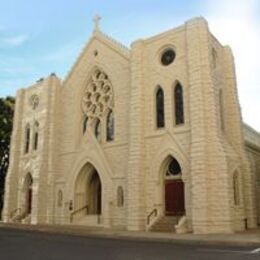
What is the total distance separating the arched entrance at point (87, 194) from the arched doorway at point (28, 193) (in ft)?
16.2

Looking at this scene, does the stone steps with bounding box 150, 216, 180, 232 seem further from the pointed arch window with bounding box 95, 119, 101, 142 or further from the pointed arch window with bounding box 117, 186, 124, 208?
the pointed arch window with bounding box 95, 119, 101, 142

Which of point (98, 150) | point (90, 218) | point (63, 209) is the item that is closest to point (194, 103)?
Result: point (98, 150)

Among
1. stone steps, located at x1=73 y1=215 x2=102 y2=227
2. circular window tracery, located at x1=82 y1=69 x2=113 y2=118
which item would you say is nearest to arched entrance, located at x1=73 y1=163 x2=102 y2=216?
stone steps, located at x1=73 y1=215 x2=102 y2=227

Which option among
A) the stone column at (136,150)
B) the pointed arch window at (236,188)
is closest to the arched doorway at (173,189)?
the stone column at (136,150)

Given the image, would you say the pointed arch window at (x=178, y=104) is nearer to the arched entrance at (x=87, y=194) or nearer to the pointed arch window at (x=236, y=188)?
the pointed arch window at (x=236, y=188)

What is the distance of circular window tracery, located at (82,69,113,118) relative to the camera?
85.7ft

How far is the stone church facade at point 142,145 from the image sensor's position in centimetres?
1920

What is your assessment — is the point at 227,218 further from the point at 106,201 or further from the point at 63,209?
the point at 63,209

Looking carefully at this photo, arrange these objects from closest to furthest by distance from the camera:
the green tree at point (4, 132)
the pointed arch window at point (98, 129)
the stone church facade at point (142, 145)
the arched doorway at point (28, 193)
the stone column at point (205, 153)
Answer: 1. the stone column at point (205, 153)
2. the stone church facade at point (142, 145)
3. the pointed arch window at point (98, 129)
4. the arched doorway at point (28, 193)
5. the green tree at point (4, 132)

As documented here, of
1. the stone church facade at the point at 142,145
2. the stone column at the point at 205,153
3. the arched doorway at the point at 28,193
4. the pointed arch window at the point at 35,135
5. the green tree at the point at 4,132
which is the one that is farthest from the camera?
the green tree at the point at 4,132

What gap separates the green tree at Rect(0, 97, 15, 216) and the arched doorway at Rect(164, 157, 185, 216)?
69.5 ft

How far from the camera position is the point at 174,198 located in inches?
815

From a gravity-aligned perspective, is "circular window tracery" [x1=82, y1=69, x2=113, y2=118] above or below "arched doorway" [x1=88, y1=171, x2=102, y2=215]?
above

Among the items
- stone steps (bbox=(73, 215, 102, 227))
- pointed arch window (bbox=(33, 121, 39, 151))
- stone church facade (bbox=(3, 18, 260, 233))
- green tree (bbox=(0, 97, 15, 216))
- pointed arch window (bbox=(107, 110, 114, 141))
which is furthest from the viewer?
green tree (bbox=(0, 97, 15, 216))
